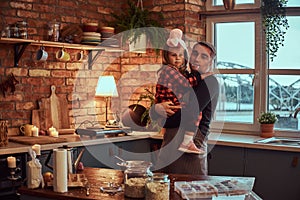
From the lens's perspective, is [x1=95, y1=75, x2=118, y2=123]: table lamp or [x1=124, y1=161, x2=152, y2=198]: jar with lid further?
[x1=95, y1=75, x2=118, y2=123]: table lamp

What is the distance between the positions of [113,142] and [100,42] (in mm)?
1033

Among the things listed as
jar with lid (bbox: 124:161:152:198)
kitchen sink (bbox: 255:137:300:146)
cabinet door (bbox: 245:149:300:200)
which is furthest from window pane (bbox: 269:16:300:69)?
jar with lid (bbox: 124:161:152:198)

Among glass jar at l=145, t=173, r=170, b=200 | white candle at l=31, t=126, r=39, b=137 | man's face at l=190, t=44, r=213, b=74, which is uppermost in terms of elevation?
man's face at l=190, t=44, r=213, b=74

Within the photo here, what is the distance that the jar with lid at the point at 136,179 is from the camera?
2.48 m

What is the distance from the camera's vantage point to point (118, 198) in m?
2.50

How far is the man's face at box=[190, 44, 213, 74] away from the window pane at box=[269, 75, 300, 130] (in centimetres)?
148

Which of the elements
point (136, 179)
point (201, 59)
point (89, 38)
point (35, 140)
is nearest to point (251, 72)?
point (201, 59)

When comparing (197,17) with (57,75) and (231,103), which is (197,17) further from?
(57,75)

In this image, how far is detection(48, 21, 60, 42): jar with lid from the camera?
15.1 ft

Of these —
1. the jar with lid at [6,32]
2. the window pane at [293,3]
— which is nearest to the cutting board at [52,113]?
the jar with lid at [6,32]

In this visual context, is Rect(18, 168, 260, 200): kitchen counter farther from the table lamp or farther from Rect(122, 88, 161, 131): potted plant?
the table lamp

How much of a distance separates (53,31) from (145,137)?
52.5 inches

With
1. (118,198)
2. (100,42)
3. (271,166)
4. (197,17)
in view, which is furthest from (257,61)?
(118,198)

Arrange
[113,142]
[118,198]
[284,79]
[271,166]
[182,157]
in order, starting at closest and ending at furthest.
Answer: [118,198], [182,157], [271,166], [113,142], [284,79]
